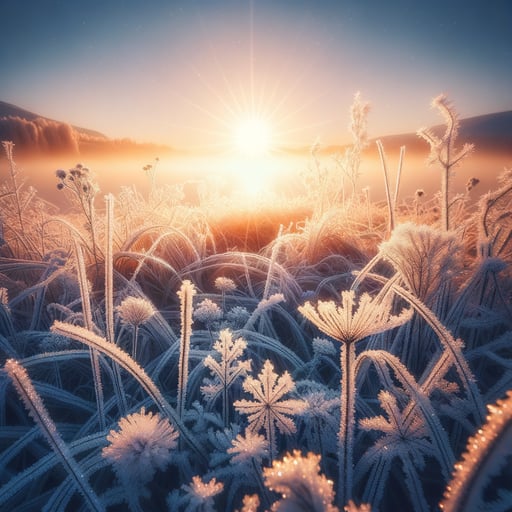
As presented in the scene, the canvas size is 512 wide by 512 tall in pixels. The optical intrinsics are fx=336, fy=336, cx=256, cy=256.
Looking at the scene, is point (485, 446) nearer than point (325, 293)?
Yes

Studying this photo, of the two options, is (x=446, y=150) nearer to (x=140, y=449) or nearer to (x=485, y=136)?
(x=140, y=449)

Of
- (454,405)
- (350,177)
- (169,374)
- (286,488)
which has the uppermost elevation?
(350,177)

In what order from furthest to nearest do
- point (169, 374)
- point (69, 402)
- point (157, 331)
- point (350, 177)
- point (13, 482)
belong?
point (350, 177) → point (157, 331) → point (169, 374) → point (69, 402) → point (13, 482)

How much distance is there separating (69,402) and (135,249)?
1.49 meters

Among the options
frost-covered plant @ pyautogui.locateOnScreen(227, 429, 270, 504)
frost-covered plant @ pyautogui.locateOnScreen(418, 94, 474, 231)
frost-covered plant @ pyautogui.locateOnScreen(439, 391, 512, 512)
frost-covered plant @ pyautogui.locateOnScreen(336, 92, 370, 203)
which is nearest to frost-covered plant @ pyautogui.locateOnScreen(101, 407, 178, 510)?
frost-covered plant @ pyautogui.locateOnScreen(227, 429, 270, 504)

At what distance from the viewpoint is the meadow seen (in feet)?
1.77

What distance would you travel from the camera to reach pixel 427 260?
78cm

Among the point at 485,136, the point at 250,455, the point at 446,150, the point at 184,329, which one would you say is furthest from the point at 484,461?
the point at 485,136

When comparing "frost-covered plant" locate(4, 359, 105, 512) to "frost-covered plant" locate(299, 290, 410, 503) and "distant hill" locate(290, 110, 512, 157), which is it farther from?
"distant hill" locate(290, 110, 512, 157)

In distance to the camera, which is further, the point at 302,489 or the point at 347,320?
the point at 347,320

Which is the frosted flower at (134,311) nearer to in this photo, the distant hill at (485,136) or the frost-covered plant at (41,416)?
the frost-covered plant at (41,416)

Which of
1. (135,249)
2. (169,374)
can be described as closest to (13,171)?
(135,249)

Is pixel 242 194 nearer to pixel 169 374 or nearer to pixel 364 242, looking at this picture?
pixel 364 242

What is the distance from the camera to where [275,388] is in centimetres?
68
